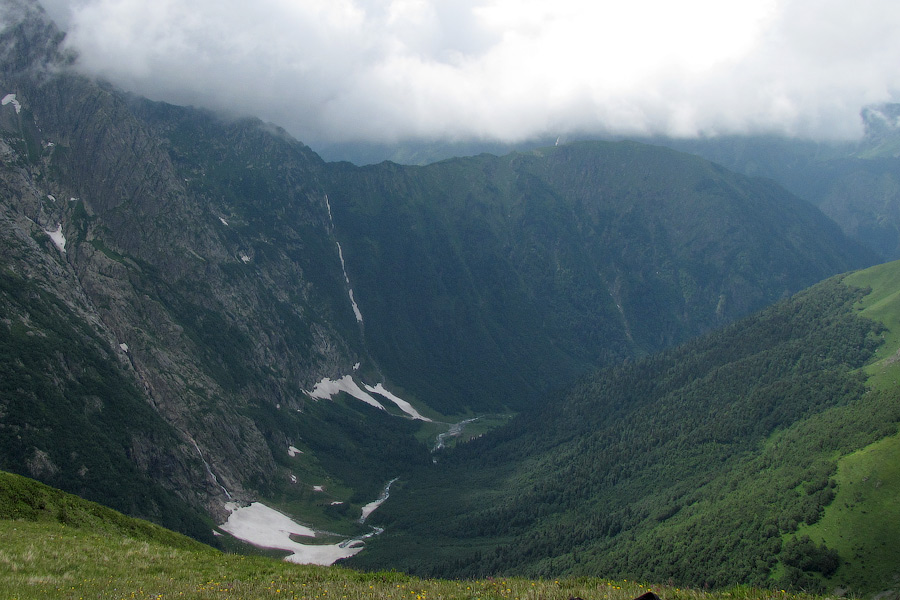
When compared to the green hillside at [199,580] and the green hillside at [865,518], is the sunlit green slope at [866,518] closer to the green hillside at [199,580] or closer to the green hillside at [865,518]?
the green hillside at [865,518]

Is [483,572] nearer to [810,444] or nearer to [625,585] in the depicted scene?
[810,444]

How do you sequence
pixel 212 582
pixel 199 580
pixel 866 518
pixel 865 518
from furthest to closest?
pixel 865 518, pixel 866 518, pixel 199 580, pixel 212 582

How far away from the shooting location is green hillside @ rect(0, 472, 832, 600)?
34.9 m

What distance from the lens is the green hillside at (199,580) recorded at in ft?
115

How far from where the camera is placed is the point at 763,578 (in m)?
118

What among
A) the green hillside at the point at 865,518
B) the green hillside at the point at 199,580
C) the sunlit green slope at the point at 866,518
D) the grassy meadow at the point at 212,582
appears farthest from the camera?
the green hillside at the point at 865,518

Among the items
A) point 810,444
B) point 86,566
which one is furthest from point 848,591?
point 86,566

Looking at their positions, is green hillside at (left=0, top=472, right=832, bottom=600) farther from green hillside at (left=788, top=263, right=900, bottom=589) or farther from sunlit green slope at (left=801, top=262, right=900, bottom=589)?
green hillside at (left=788, top=263, right=900, bottom=589)

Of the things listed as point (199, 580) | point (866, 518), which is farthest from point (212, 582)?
point (866, 518)

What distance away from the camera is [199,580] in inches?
1545

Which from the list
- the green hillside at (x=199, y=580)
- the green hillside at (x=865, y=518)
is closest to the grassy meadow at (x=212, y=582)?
the green hillside at (x=199, y=580)

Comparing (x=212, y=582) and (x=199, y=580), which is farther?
(x=199, y=580)

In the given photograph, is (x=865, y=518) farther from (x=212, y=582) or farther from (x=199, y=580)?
(x=199, y=580)

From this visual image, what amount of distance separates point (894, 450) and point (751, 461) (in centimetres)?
5697
